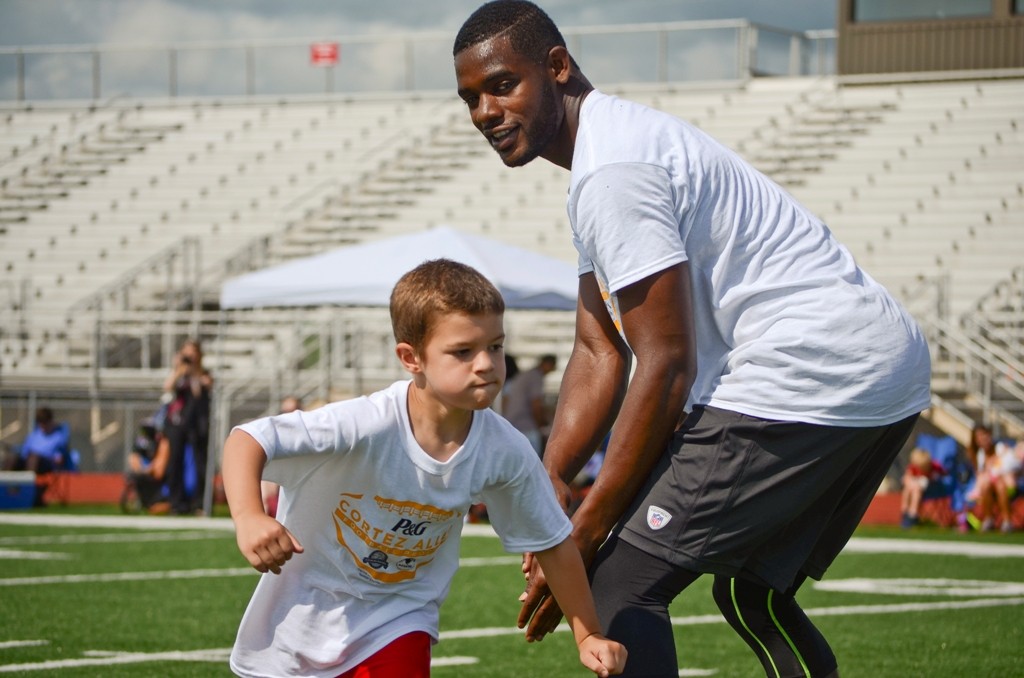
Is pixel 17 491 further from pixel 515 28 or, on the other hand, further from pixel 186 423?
pixel 515 28

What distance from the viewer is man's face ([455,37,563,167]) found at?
3.54m

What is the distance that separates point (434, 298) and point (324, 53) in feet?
89.4

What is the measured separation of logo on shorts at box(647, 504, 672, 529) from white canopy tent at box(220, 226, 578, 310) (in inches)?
436

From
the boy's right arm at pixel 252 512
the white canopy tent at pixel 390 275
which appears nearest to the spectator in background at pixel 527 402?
the white canopy tent at pixel 390 275

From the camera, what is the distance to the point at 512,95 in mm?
3561

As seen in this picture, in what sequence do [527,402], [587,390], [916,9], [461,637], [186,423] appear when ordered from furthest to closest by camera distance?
[916,9]
[527,402]
[186,423]
[461,637]
[587,390]

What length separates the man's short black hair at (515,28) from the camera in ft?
11.6

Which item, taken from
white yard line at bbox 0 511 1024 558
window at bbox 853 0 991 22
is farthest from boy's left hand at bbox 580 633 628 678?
window at bbox 853 0 991 22

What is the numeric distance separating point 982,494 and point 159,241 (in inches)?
647

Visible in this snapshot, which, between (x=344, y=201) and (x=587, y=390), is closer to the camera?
(x=587, y=390)

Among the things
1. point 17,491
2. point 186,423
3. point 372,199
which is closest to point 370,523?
point 186,423

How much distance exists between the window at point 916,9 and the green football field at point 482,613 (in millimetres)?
15813

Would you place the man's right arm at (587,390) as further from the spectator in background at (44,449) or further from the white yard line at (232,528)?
the spectator in background at (44,449)

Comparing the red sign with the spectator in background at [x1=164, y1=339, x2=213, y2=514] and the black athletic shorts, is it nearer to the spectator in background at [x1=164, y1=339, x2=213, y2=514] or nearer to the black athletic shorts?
the spectator in background at [x1=164, y1=339, x2=213, y2=514]
